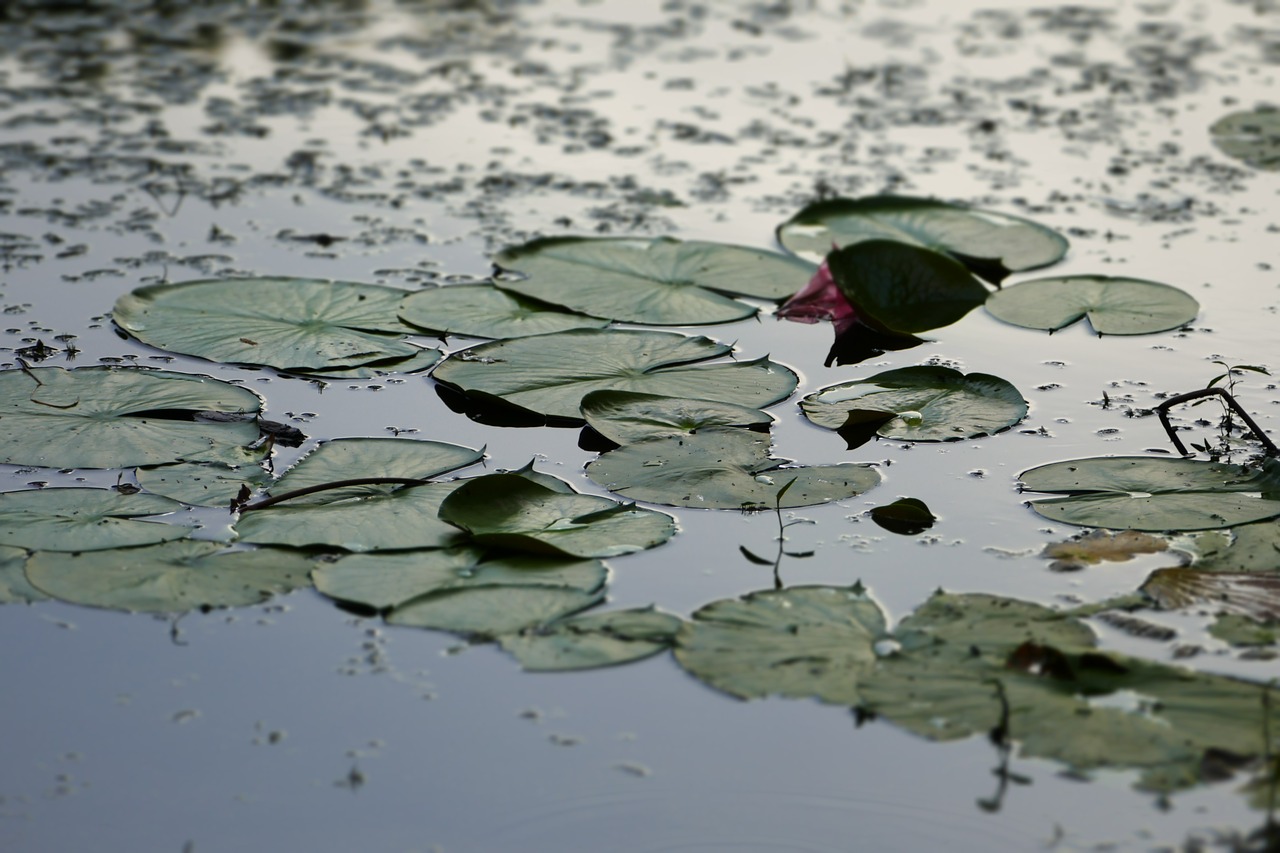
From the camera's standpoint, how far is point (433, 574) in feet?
8.82

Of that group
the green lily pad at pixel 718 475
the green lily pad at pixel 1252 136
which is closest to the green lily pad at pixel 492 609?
the green lily pad at pixel 718 475

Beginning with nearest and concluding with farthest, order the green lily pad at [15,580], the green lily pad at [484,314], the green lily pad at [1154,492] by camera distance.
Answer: the green lily pad at [15,580], the green lily pad at [1154,492], the green lily pad at [484,314]

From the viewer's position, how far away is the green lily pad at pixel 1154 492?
114 inches

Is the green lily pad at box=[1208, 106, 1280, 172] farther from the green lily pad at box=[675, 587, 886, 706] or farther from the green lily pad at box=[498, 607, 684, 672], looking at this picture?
the green lily pad at box=[498, 607, 684, 672]

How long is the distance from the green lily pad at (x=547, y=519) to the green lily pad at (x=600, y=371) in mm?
499

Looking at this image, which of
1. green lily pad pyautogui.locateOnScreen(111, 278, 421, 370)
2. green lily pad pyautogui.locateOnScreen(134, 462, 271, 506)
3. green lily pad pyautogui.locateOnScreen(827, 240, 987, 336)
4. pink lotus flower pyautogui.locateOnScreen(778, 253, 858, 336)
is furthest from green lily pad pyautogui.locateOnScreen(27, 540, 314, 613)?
green lily pad pyautogui.locateOnScreen(827, 240, 987, 336)

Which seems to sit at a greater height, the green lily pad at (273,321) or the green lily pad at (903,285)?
the green lily pad at (903,285)

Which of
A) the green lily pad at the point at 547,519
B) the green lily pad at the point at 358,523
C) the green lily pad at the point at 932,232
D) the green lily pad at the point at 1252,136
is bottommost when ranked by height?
the green lily pad at the point at 358,523

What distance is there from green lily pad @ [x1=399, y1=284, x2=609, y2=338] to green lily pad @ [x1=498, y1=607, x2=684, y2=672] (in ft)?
4.66

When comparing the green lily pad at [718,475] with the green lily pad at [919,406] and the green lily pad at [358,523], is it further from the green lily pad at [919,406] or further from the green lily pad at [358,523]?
the green lily pad at [358,523]

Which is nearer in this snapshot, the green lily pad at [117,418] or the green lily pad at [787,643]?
the green lily pad at [787,643]

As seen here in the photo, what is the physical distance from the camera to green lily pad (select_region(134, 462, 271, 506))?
2.98 metres

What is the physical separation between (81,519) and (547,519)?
0.91 meters

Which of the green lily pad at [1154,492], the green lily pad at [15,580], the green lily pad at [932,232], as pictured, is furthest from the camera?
the green lily pad at [932,232]
